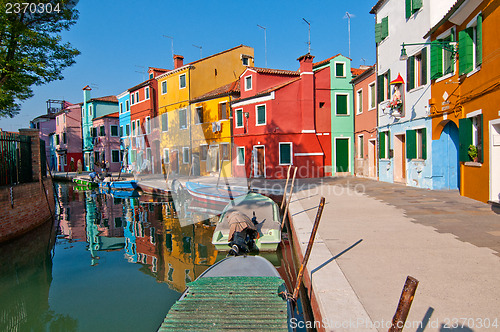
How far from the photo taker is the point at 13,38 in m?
10.8

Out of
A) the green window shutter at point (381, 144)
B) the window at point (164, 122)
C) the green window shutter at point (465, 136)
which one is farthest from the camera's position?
the window at point (164, 122)

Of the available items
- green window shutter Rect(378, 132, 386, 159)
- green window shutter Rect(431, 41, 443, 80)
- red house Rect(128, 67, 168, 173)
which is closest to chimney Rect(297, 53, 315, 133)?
green window shutter Rect(378, 132, 386, 159)

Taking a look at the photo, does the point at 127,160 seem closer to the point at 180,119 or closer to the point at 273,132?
the point at 180,119

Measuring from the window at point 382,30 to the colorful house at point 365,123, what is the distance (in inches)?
61.5

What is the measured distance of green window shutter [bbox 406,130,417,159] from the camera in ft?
46.1

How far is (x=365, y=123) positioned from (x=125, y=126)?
26625mm

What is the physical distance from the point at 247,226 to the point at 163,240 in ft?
13.2

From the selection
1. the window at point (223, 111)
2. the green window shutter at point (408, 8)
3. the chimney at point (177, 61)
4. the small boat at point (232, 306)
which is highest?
the chimney at point (177, 61)

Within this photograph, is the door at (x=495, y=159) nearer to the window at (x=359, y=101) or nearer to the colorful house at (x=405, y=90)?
the colorful house at (x=405, y=90)

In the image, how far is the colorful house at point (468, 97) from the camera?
29.3ft

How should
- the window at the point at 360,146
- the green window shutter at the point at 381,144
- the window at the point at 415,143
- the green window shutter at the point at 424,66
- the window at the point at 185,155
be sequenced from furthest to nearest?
the window at the point at 185,155, the window at the point at 360,146, the green window shutter at the point at 381,144, the window at the point at 415,143, the green window shutter at the point at 424,66

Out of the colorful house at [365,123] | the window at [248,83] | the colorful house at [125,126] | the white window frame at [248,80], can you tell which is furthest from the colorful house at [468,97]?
the colorful house at [125,126]

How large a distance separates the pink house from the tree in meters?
26.2

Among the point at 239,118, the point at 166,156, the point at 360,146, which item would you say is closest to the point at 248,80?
the point at 239,118
